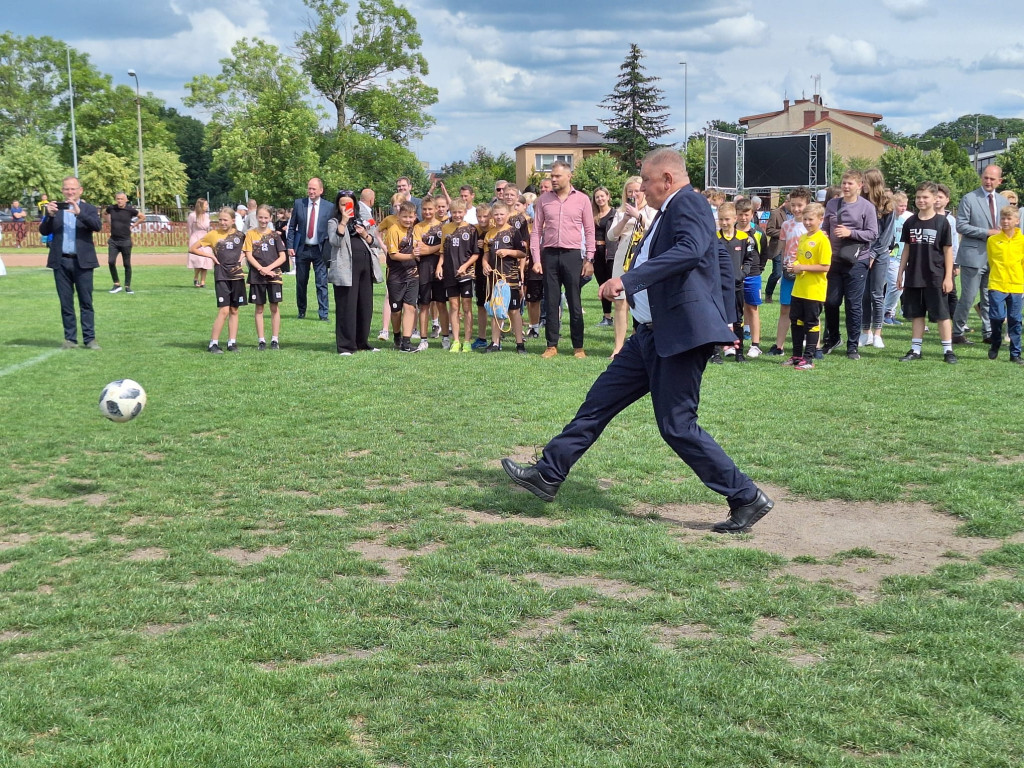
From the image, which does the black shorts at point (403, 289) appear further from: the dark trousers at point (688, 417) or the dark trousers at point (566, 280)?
the dark trousers at point (688, 417)

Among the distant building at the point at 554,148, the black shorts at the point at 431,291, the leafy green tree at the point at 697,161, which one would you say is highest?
the distant building at the point at 554,148

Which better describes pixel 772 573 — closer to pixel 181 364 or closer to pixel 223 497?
pixel 223 497

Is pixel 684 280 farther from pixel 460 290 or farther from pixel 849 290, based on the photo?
pixel 460 290

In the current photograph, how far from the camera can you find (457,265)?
12.9m

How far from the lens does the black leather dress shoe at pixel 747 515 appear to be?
5.66 meters

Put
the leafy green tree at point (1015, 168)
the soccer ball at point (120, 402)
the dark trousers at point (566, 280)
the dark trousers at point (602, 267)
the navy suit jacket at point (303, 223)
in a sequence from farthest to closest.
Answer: the leafy green tree at point (1015, 168), the navy suit jacket at point (303, 223), the dark trousers at point (602, 267), the dark trousers at point (566, 280), the soccer ball at point (120, 402)

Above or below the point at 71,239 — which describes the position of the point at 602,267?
below

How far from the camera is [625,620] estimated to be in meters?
4.40

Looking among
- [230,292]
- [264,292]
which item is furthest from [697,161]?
[230,292]

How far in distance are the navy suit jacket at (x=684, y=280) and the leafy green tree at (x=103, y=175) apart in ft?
214

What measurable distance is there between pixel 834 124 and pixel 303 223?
278ft

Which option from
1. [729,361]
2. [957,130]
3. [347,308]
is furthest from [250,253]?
[957,130]

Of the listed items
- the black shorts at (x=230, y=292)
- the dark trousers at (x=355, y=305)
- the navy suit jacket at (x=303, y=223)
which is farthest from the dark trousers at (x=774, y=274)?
the black shorts at (x=230, y=292)

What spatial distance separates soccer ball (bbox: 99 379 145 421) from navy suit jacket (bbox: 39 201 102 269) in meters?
5.40
